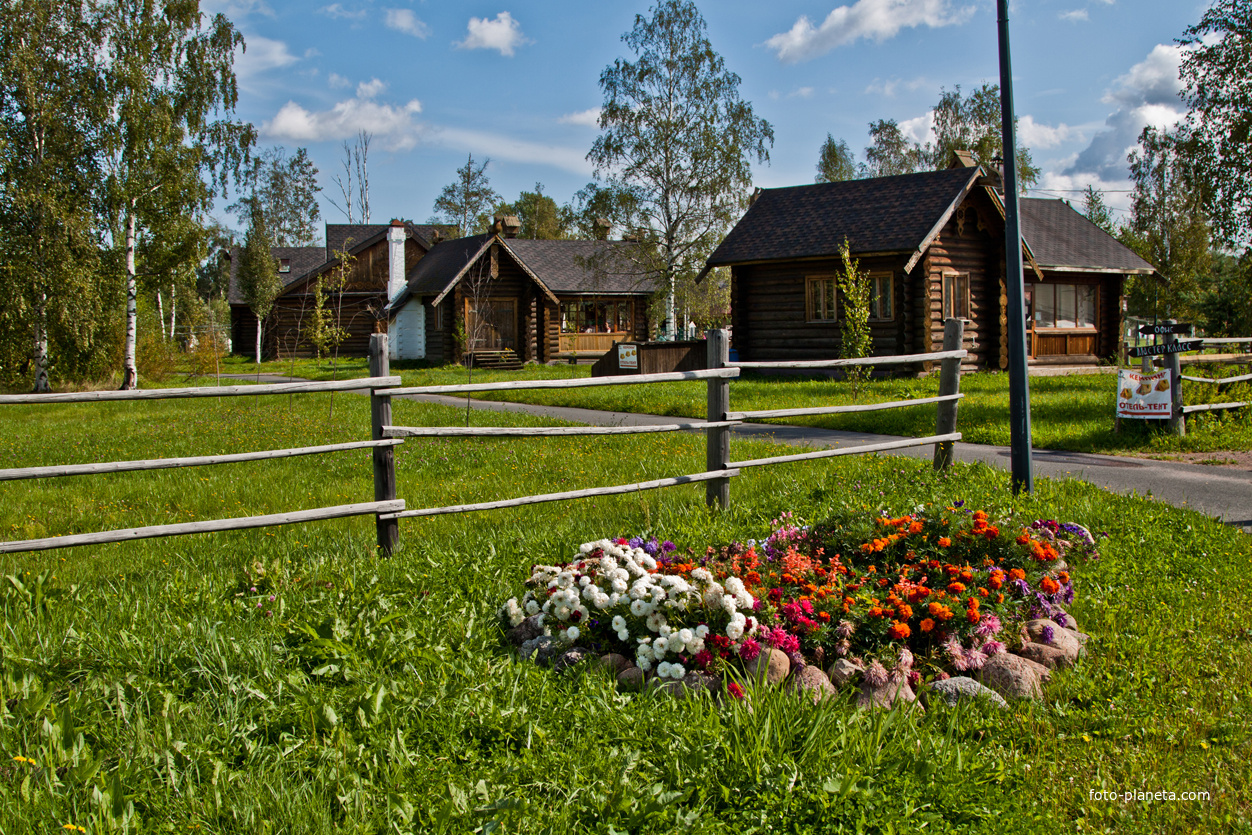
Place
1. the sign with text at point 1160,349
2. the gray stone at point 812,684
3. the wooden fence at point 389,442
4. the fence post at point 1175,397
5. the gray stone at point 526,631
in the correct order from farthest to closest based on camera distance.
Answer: the fence post at point 1175,397, the sign with text at point 1160,349, the wooden fence at point 389,442, the gray stone at point 526,631, the gray stone at point 812,684

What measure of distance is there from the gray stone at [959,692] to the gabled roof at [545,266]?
96.6 feet

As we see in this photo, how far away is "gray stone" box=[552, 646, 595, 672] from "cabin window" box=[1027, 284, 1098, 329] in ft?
80.5

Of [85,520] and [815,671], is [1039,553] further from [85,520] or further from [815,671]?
[85,520]

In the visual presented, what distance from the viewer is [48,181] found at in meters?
22.4

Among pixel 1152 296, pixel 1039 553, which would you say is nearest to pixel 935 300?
pixel 1039 553

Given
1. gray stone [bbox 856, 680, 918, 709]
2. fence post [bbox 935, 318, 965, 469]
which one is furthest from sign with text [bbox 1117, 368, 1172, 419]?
gray stone [bbox 856, 680, 918, 709]

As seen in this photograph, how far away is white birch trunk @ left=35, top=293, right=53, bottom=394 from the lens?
22.5m

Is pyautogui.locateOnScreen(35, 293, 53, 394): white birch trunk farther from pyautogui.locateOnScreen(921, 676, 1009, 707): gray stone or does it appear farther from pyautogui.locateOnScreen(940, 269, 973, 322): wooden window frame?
pyautogui.locateOnScreen(921, 676, 1009, 707): gray stone

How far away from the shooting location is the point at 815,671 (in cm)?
356

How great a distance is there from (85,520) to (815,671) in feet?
21.3

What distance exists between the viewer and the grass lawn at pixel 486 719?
268cm

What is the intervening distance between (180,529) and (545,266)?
112ft

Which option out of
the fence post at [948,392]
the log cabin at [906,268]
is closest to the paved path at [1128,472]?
the fence post at [948,392]

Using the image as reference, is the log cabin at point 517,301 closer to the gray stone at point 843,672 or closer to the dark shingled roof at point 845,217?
the dark shingled roof at point 845,217
